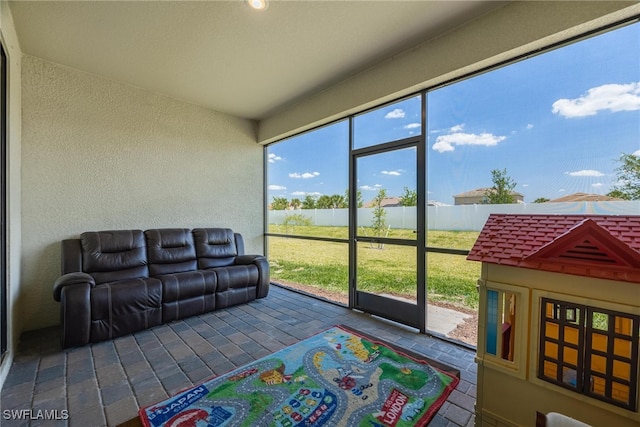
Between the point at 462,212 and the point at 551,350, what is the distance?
1.41 m

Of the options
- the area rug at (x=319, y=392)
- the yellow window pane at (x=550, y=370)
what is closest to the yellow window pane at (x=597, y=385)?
the yellow window pane at (x=550, y=370)

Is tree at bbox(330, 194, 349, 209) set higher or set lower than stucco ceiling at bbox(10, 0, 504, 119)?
lower

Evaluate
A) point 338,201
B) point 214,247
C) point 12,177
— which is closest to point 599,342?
point 338,201

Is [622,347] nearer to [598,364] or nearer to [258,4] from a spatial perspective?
[598,364]

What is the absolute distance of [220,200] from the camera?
439 centimetres

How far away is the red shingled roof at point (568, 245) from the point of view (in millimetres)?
1144

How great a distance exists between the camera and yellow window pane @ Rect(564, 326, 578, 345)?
4.09 feet

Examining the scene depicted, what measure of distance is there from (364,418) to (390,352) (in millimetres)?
811

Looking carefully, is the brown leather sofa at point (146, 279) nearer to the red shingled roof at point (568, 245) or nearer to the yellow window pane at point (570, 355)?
the red shingled roof at point (568, 245)

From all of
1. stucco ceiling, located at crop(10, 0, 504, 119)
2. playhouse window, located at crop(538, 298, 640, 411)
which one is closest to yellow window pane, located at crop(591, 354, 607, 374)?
playhouse window, located at crop(538, 298, 640, 411)

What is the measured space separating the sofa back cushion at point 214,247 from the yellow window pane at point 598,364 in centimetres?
366

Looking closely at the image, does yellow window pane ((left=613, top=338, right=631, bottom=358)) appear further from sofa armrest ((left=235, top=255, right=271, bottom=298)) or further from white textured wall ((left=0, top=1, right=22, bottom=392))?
white textured wall ((left=0, top=1, right=22, bottom=392))

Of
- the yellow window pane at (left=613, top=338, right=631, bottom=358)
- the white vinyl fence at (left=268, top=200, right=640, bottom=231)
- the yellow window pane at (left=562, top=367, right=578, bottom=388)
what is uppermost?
the white vinyl fence at (left=268, top=200, right=640, bottom=231)

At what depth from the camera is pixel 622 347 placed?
1.17m
